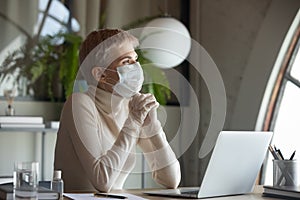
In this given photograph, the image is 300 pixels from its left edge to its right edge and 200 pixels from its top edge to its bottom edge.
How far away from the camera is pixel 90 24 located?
168 inches

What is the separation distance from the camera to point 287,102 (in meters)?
3.92

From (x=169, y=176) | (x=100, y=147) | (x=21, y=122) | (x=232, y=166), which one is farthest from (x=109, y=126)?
(x=21, y=122)

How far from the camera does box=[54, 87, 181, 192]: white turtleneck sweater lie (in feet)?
6.51

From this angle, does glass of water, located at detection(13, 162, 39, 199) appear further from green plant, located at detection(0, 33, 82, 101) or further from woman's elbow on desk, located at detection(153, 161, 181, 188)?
green plant, located at detection(0, 33, 82, 101)

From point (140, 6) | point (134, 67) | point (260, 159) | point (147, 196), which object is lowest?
point (147, 196)

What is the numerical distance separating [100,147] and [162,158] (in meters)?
0.29

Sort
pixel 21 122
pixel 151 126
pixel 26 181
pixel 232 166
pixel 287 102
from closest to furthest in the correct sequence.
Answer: pixel 26 181 < pixel 232 166 < pixel 151 126 < pixel 21 122 < pixel 287 102

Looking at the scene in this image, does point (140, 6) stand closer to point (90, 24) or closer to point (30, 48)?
point (90, 24)

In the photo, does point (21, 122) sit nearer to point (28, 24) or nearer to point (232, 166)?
point (28, 24)

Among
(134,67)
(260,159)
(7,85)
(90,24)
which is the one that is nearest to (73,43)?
(90,24)

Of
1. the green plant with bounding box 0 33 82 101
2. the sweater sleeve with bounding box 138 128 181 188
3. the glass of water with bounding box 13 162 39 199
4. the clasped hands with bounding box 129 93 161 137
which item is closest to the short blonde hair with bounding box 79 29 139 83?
the clasped hands with bounding box 129 93 161 137

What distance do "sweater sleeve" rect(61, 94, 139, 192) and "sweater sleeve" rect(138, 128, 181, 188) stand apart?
0.15 metres

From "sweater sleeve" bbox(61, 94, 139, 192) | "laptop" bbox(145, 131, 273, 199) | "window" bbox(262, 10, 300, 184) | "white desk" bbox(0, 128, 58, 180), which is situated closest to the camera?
"laptop" bbox(145, 131, 273, 199)

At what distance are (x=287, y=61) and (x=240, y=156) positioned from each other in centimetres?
210
